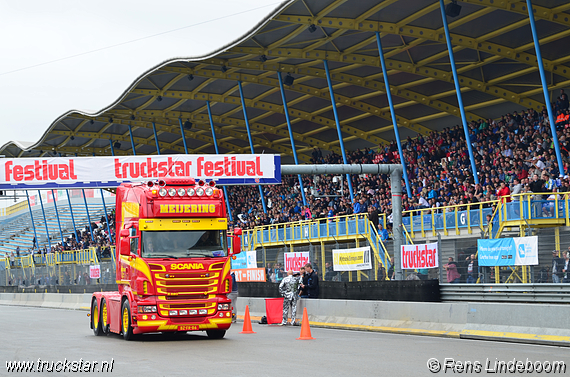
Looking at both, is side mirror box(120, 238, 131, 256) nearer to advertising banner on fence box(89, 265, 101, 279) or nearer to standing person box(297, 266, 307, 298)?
standing person box(297, 266, 307, 298)

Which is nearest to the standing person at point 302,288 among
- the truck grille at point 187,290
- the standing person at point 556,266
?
the truck grille at point 187,290

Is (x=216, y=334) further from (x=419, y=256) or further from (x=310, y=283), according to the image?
(x=419, y=256)

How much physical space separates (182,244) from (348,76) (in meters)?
24.3

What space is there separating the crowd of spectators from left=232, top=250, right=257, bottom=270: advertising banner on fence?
500 cm

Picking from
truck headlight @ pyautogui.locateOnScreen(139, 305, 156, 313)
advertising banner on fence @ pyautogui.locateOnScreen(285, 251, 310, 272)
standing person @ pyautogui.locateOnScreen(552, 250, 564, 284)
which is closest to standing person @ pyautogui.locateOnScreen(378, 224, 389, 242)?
advertising banner on fence @ pyautogui.locateOnScreen(285, 251, 310, 272)

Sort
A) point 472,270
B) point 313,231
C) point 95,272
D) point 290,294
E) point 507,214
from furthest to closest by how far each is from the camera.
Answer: point 95,272
point 313,231
point 507,214
point 290,294
point 472,270

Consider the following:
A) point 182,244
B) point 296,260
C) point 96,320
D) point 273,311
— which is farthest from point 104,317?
point 296,260

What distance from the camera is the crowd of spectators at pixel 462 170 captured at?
89.4 ft

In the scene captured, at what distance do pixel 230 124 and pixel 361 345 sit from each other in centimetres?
3784

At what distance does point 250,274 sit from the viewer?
3067 cm

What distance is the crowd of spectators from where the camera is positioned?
27250 mm

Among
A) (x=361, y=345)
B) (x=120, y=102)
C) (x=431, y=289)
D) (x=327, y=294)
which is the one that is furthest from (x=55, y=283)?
(x=361, y=345)

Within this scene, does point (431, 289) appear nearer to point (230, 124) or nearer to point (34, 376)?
point (34, 376)

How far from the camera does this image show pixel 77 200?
94562mm
